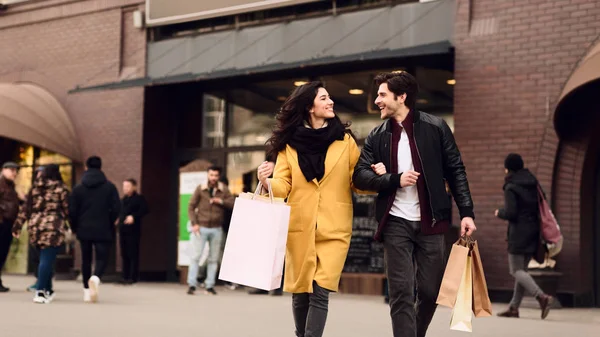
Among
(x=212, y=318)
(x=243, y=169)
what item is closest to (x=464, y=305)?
(x=212, y=318)

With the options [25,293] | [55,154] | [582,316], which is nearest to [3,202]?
[25,293]

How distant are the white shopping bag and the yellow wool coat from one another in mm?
146

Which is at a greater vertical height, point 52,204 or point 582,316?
point 52,204

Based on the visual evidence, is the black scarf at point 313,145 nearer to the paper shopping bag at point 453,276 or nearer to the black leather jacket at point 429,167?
the black leather jacket at point 429,167

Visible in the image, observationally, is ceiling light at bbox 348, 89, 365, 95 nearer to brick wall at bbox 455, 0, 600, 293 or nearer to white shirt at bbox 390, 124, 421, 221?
brick wall at bbox 455, 0, 600, 293

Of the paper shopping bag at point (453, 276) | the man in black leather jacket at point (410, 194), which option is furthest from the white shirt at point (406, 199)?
the paper shopping bag at point (453, 276)

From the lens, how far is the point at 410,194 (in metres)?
5.69

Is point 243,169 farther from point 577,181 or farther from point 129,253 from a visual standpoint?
point 577,181

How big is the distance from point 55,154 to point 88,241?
7290 millimetres

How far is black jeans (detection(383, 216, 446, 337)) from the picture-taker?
218 inches

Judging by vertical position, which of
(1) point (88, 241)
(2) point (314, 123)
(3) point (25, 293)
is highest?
(2) point (314, 123)

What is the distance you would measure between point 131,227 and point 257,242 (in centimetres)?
1090

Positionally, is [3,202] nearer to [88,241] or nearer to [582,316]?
[88,241]

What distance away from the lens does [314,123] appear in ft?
19.7
